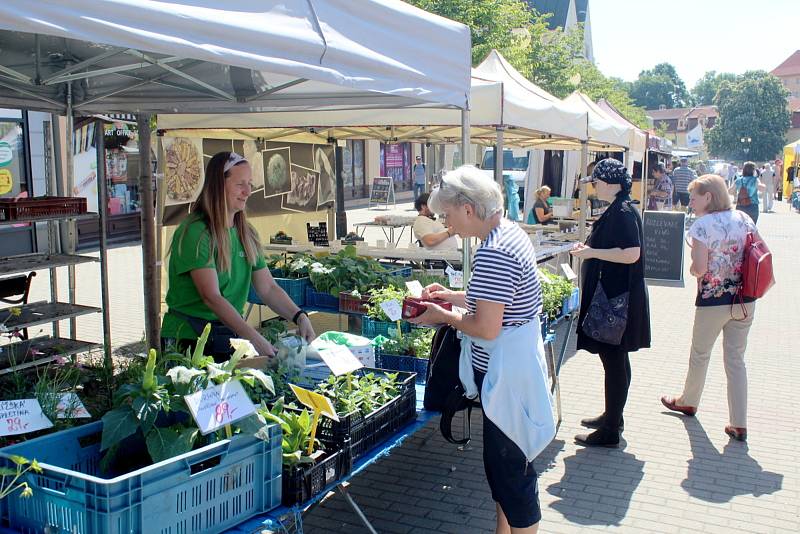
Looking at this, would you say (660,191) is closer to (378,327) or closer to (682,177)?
(682,177)

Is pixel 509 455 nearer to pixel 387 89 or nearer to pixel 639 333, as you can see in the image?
pixel 387 89

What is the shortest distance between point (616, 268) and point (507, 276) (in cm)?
209

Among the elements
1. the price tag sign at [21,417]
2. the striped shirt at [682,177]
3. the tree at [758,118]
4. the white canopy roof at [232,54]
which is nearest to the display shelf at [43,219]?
the white canopy roof at [232,54]

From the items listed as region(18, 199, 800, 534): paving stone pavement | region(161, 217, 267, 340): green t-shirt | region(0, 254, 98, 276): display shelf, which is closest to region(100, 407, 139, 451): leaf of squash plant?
region(161, 217, 267, 340): green t-shirt

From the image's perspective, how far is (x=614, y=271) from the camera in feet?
15.5

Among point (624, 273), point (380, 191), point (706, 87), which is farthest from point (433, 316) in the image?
point (706, 87)

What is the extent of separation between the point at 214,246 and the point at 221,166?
1.18 feet

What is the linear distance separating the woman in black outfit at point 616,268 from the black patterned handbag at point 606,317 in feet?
0.09

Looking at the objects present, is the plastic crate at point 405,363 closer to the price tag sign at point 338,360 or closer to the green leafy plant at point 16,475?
the price tag sign at point 338,360

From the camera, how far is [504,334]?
2.95 metres

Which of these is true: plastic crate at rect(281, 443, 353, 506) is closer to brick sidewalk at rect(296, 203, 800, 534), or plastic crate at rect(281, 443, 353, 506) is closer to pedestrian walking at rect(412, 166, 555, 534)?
→ pedestrian walking at rect(412, 166, 555, 534)

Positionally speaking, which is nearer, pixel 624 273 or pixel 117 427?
pixel 117 427

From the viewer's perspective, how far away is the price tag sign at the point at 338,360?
3135 millimetres

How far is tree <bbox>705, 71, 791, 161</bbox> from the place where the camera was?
3250 inches
